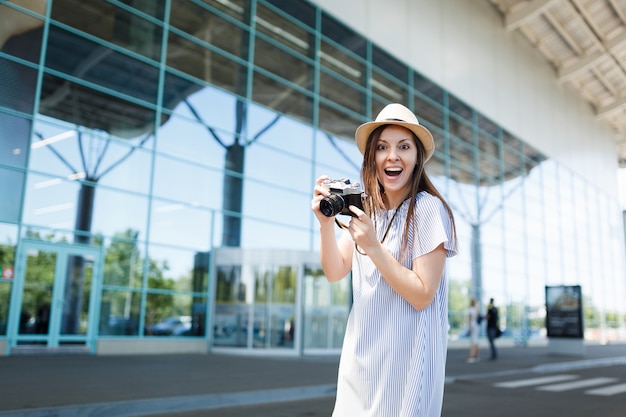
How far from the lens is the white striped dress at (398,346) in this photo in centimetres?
150

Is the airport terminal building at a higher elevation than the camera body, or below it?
higher

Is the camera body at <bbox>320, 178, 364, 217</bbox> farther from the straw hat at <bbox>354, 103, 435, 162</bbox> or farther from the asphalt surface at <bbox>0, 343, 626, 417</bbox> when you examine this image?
the asphalt surface at <bbox>0, 343, 626, 417</bbox>

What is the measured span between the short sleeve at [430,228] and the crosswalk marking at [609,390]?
8821mm

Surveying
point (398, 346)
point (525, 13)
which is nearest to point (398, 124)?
point (398, 346)

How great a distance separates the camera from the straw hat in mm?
1692

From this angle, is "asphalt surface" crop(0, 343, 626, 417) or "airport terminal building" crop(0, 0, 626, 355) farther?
"airport terminal building" crop(0, 0, 626, 355)

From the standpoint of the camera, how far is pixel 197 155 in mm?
16625

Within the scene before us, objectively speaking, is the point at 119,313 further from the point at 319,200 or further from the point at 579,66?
the point at 579,66

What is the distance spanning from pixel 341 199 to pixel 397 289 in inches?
10.6

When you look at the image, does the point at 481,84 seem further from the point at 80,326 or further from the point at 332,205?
the point at 332,205

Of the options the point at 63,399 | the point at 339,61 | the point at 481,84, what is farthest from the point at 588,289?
the point at 63,399

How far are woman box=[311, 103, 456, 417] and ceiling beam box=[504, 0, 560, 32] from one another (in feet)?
96.1

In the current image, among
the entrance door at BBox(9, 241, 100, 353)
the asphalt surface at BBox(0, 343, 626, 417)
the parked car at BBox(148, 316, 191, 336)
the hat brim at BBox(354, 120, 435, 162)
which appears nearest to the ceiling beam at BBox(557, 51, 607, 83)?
the asphalt surface at BBox(0, 343, 626, 417)

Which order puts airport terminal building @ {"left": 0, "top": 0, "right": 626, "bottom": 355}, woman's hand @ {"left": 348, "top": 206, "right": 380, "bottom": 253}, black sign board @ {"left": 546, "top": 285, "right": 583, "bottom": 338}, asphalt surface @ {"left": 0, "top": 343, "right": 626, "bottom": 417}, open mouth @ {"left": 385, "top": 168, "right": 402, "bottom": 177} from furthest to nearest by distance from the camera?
black sign board @ {"left": 546, "top": 285, "right": 583, "bottom": 338} → airport terminal building @ {"left": 0, "top": 0, "right": 626, "bottom": 355} → asphalt surface @ {"left": 0, "top": 343, "right": 626, "bottom": 417} → open mouth @ {"left": 385, "top": 168, "right": 402, "bottom": 177} → woman's hand @ {"left": 348, "top": 206, "right": 380, "bottom": 253}
